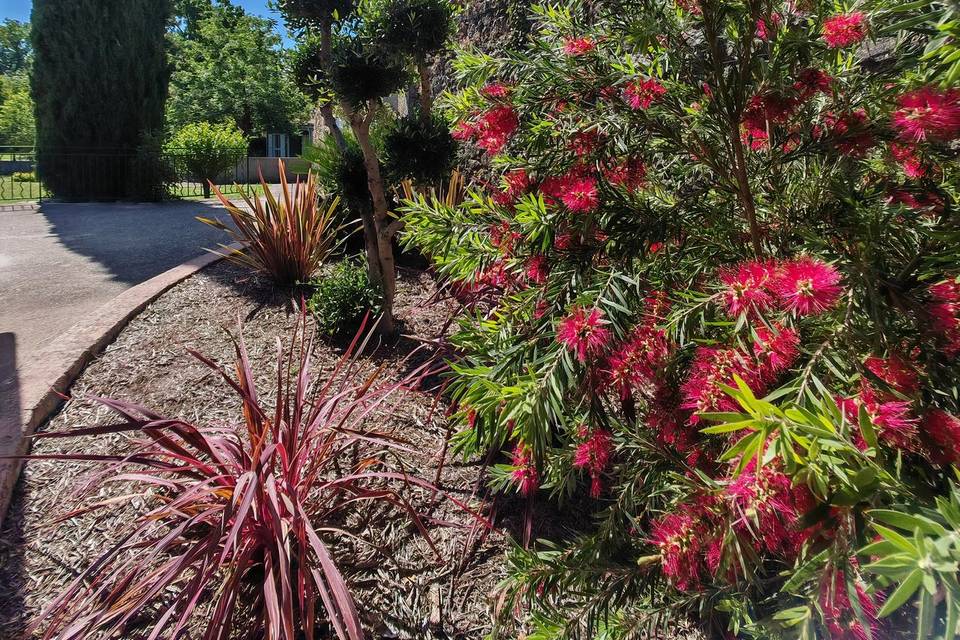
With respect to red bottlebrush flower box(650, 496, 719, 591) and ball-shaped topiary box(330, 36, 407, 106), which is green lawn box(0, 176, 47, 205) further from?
red bottlebrush flower box(650, 496, 719, 591)

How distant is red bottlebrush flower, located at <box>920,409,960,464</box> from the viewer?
3.50ft

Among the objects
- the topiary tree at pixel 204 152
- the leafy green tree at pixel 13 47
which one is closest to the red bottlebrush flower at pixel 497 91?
the topiary tree at pixel 204 152

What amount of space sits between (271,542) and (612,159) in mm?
1560

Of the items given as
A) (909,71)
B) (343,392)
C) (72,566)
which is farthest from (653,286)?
(72,566)

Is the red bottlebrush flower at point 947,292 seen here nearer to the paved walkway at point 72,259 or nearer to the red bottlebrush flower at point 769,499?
the red bottlebrush flower at point 769,499

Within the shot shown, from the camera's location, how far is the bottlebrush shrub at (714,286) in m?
1.07

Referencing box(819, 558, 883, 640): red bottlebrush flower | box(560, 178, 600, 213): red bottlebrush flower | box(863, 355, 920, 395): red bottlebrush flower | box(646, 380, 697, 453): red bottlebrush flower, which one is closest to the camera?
box(819, 558, 883, 640): red bottlebrush flower

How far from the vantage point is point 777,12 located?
1653mm

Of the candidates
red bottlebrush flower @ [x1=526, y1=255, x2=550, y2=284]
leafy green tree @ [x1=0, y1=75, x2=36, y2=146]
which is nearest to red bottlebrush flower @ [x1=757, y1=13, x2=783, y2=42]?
red bottlebrush flower @ [x1=526, y1=255, x2=550, y2=284]

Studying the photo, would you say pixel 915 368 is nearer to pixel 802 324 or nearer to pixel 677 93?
pixel 802 324

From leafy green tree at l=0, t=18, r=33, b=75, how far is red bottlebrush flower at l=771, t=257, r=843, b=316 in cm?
5578

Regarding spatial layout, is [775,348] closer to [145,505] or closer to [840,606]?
[840,606]

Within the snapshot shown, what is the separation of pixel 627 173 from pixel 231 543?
4.98 ft

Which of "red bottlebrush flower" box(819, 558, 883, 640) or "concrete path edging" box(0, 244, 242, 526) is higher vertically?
"red bottlebrush flower" box(819, 558, 883, 640)
